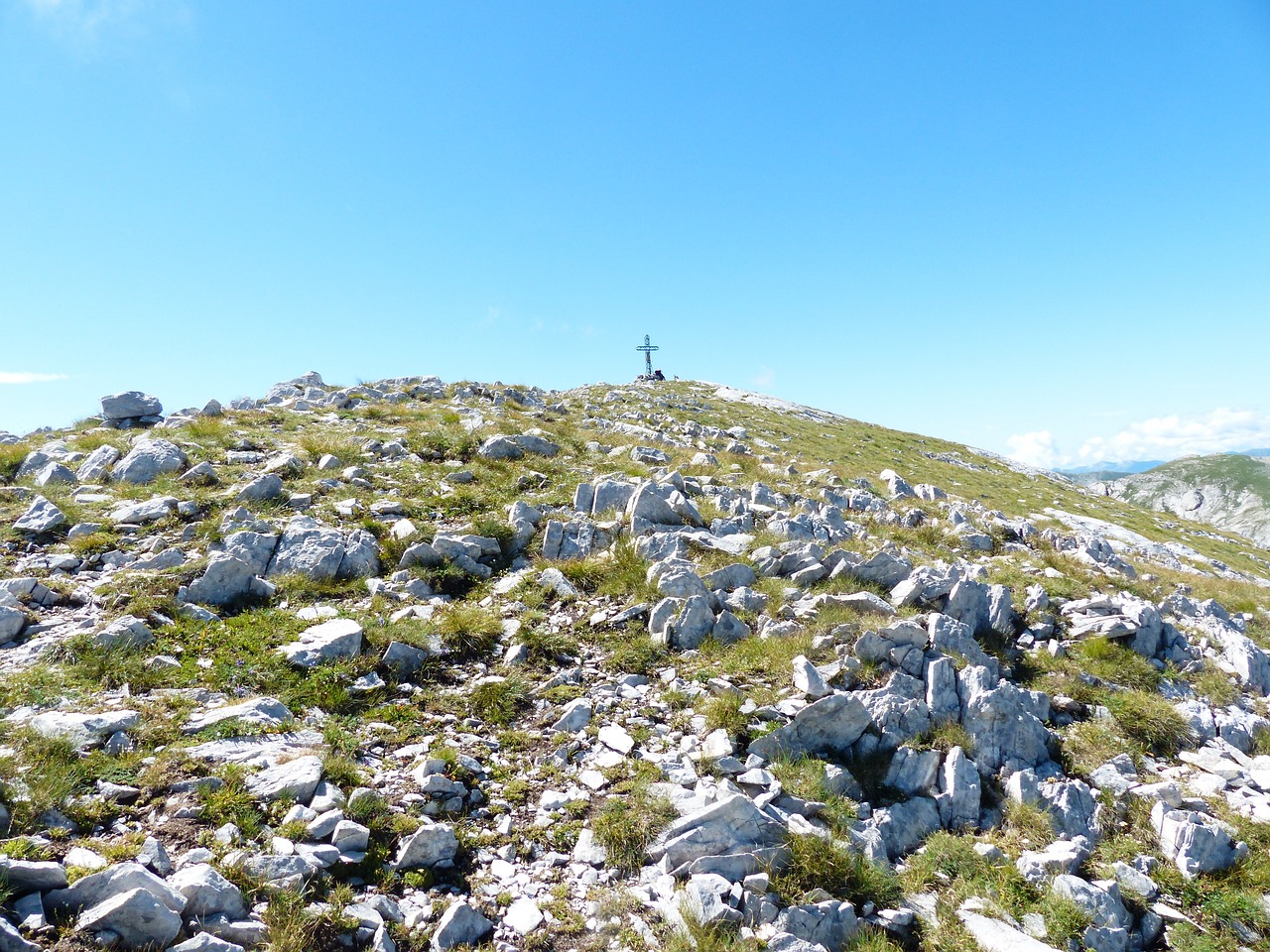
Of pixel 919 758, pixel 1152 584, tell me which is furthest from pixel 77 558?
pixel 1152 584

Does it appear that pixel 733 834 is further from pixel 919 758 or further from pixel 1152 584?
pixel 1152 584

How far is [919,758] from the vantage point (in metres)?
7.92

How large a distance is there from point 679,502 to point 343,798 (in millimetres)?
9886

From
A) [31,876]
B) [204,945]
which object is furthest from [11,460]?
[204,945]

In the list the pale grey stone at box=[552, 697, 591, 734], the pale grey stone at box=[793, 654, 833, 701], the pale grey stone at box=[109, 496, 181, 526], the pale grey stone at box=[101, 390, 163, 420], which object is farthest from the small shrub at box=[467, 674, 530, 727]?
the pale grey stone at box=[101, 390, 163, 420]

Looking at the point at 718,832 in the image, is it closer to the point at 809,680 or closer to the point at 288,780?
the point at 809,680

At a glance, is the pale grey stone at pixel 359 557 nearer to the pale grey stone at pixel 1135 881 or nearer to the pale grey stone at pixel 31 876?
the pale grey stone at pixel 31 876

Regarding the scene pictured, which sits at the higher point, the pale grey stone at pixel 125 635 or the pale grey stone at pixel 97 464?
the pale grey stone at pixel 97 464

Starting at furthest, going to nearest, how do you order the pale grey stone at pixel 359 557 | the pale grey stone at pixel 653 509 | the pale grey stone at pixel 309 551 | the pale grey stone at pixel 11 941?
the pale grey stone at pixel 653 509, the pale grey stone at pixel 359 557, the pale grey stone at pixel 309 551, the pale grey stone at pixel 11 941

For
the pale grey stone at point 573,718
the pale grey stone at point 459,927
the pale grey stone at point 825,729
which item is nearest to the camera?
the pale grey stone at point 459,927

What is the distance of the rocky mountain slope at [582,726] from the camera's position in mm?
5676

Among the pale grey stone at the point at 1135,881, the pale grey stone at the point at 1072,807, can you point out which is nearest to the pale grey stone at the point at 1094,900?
the pale grey stone at the point at 1135,881

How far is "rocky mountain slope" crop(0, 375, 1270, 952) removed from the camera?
18.6 feet

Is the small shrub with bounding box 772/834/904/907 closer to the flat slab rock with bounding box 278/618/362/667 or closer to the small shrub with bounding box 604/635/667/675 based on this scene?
the small shrub with bounding box 604/635/667/675
